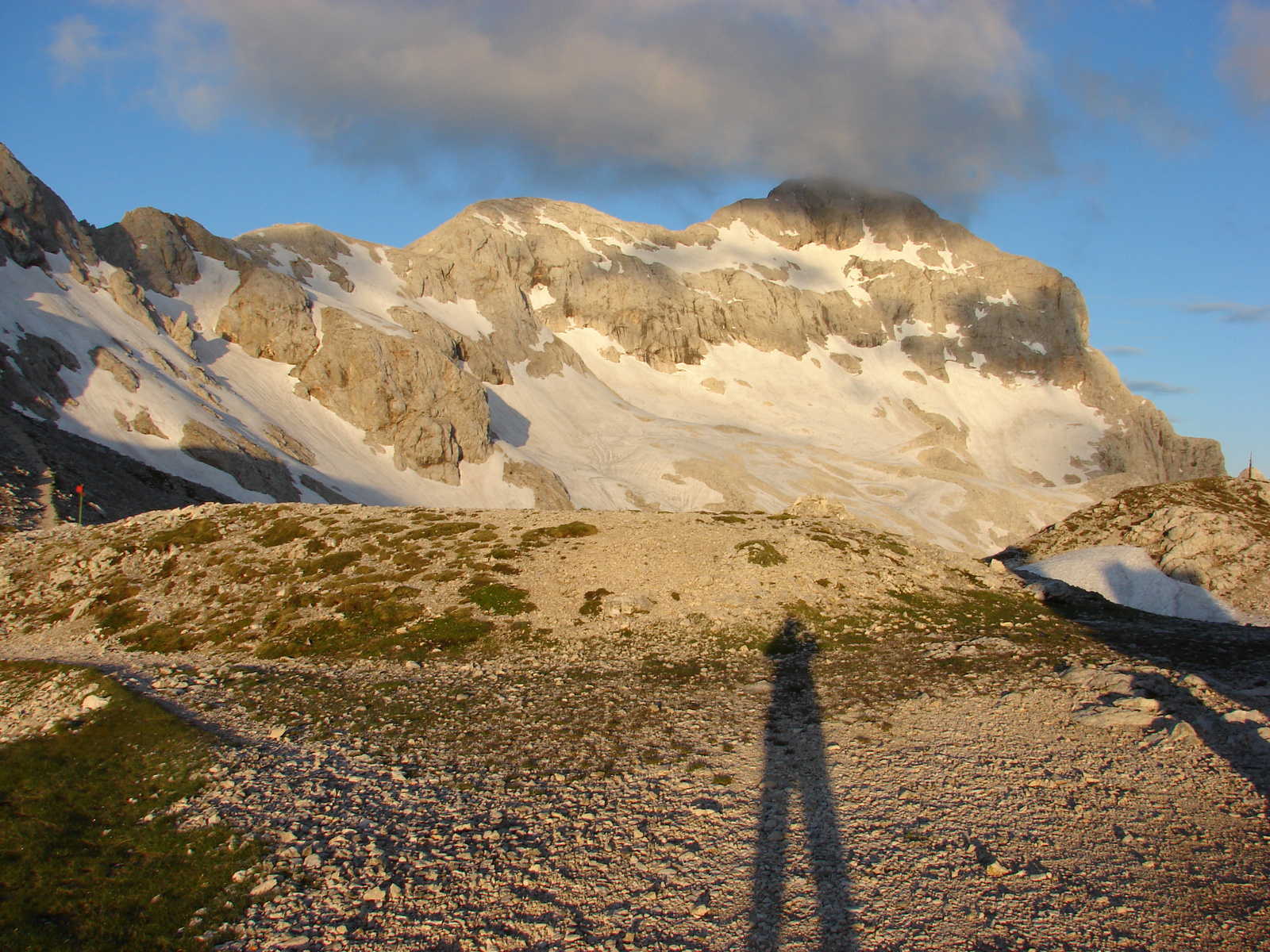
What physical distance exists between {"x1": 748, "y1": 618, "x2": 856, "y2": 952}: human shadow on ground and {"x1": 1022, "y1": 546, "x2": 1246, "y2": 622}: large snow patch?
78.8ft

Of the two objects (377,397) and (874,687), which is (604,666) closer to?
(874,687)

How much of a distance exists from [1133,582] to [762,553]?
68.4 feet

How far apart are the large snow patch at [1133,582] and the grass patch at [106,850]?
35.7 metres

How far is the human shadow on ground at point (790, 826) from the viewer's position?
9953 mm

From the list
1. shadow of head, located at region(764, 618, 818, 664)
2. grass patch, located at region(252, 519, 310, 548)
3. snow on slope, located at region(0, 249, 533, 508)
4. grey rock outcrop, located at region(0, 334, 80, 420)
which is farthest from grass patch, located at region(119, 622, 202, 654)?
grey rock outcrop, located at region(0, 334, 80, 420)

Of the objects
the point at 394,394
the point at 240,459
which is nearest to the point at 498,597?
the point at 240,459

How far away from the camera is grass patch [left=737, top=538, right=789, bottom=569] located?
99.9 ft

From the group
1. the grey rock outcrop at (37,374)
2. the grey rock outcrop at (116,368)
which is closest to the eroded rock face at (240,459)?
the grey rock outcrop at (116,368)

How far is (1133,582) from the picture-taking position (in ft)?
124

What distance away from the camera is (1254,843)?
1177 centimetres

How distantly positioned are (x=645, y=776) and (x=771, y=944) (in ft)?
17.1

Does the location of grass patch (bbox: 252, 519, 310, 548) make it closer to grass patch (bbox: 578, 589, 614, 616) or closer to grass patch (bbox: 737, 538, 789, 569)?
grass patch (bbox: 578, 589, 614, 616)

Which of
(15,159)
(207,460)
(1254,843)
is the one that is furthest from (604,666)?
(15,159)

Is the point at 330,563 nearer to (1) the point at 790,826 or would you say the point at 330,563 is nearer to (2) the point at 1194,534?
(1) the point at 790,826
